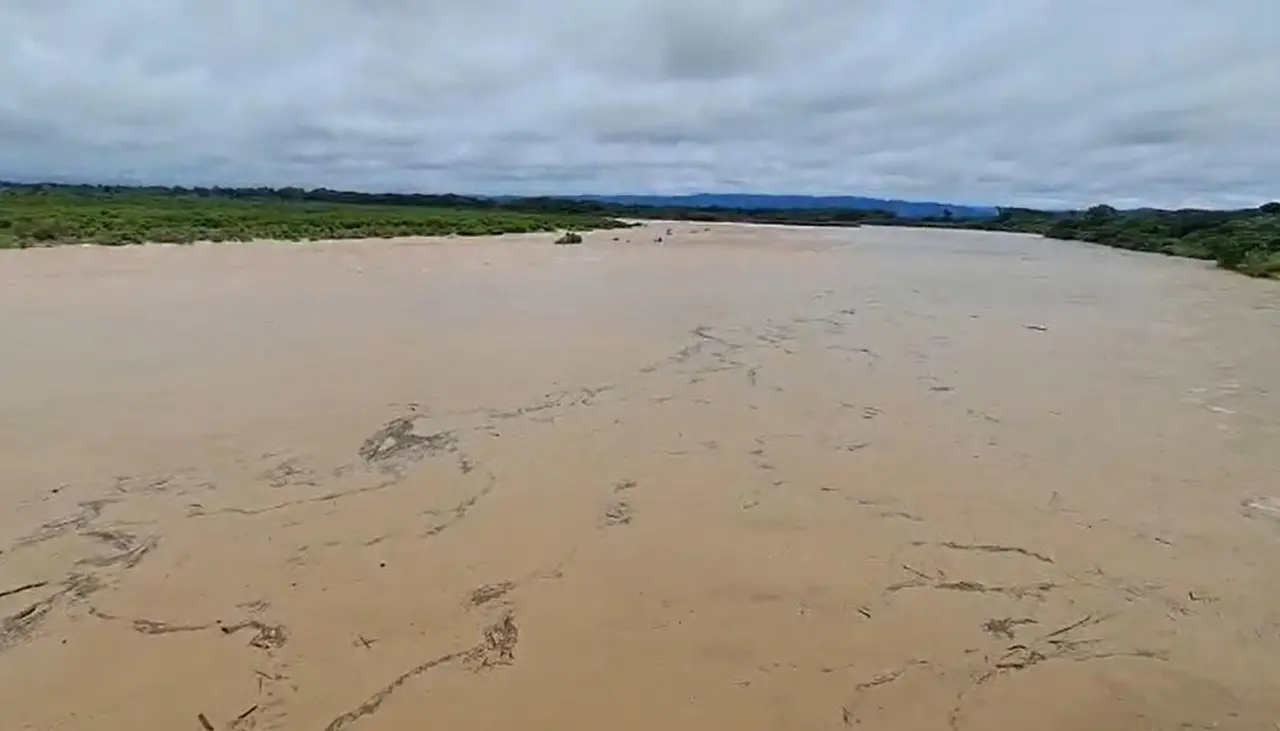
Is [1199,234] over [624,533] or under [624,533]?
over

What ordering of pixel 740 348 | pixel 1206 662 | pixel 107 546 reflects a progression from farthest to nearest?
pixel 740 348 → pixel 107 546 → pixel 1206 662

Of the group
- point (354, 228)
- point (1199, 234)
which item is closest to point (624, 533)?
point (354, 228)

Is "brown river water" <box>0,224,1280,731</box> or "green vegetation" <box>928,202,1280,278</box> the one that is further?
"green vegetation" <box>928,202,1280,278</box>

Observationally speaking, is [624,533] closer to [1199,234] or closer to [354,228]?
[354,228]

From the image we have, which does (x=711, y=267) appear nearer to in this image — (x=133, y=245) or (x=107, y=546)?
(x=133, y=245)

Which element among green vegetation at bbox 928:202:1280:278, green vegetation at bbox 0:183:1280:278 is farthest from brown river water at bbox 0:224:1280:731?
green vegetation at bbox 928:202:1280:278

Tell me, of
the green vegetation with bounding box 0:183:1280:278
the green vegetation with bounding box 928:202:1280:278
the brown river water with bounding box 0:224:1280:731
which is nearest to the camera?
the brown river water with bounding box 0:224:1280:731

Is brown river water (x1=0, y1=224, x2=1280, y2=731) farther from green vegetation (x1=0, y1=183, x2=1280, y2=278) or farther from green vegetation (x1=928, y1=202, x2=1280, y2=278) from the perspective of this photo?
green vegetation (x1=928, y1=202, x2=1280, y2=278)

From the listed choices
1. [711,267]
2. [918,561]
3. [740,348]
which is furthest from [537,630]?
[711,267]
